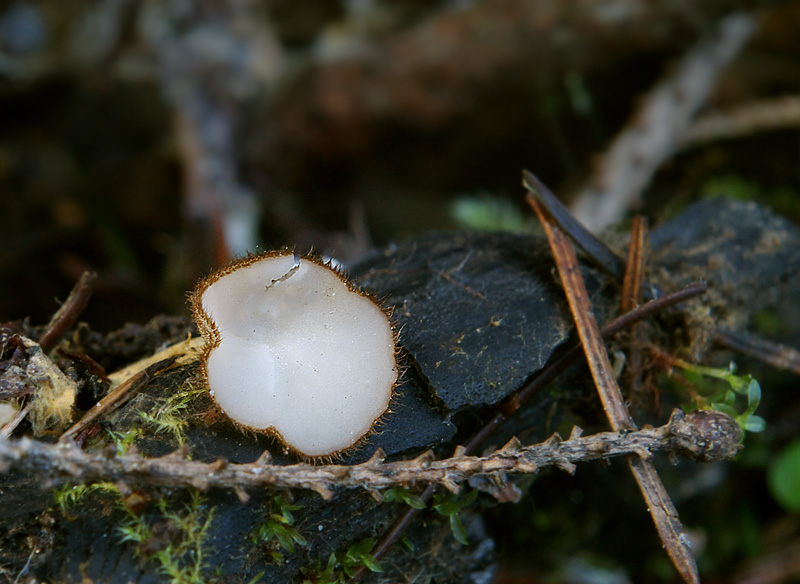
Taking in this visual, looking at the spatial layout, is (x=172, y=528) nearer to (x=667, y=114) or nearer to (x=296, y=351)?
(x=296, y=351)

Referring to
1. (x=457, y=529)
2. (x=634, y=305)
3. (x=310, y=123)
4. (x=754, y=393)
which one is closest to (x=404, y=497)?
(x=457, y=529)

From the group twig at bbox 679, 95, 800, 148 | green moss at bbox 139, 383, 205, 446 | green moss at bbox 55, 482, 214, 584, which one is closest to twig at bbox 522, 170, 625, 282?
green moss at bbox 139, 383, 205, 446

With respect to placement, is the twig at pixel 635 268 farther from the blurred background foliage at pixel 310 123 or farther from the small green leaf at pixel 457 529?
the blurred background foliage at pixel 310 123

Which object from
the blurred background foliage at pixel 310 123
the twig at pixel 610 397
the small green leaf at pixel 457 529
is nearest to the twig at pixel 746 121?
the blurred background foliage at pixel 310 123

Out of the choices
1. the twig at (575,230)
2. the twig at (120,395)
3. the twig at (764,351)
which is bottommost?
the twig at (764,351)

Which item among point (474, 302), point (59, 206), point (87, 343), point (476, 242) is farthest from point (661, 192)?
point (59, 206)

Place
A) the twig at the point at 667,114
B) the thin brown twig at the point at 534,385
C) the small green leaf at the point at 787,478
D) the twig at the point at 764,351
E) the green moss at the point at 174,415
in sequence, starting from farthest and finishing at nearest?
the twig at the point at 667,114 → the small green leaf at the point at 787,478 → the twig at the point at 764,351 → the thin brown twig at the point at 534,385 → the green moss at the point at 174,415
